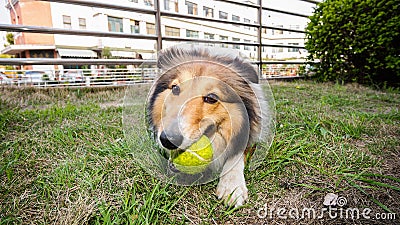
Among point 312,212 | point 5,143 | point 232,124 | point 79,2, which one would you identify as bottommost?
point 312,212

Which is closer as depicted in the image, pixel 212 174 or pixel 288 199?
pixel 288 199

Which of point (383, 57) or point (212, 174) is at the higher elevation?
point (383, 57)

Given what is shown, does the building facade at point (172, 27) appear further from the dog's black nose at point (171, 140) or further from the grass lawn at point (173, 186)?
the dog's black nose at point (171, 140)

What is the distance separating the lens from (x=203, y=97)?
3.49ft

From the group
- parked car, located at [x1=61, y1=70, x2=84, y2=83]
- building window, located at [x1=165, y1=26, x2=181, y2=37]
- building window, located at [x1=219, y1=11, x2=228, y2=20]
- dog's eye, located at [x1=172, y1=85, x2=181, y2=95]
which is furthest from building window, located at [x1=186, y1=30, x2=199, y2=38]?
dog's eye, located at [x1=172, y1=85, x2=181, y2=95]

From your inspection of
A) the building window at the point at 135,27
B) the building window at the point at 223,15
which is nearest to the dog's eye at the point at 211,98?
the building window at the point at 135,27

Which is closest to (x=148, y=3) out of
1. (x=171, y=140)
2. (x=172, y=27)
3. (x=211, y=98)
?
(x=172, y=27)

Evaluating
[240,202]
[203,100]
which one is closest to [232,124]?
[203,100]

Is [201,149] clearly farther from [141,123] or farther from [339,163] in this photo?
[339,163]

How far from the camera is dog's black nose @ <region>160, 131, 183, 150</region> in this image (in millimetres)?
873

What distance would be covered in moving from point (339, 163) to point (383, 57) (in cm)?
398

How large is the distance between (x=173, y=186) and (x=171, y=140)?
0.87 feet

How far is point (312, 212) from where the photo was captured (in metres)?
0.90

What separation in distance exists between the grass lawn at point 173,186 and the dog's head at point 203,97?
0.73ft
